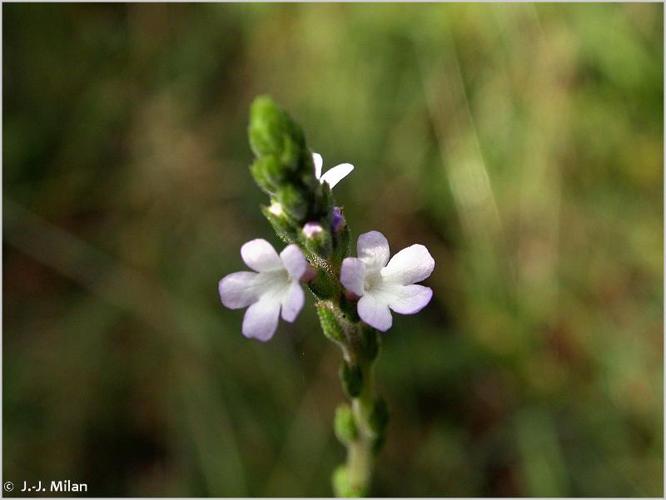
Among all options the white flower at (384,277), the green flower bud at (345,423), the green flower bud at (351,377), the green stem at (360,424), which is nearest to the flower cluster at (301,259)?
the white flower at (384,277)

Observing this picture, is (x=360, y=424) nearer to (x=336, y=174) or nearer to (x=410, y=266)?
(x=410, y=266)

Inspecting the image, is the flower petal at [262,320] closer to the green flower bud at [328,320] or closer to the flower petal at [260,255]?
the flower petal at [260,255]

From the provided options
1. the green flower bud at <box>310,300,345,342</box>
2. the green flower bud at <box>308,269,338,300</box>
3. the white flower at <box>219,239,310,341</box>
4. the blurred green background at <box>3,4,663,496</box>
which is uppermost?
the white flower at <box>219,239,310,341</box>

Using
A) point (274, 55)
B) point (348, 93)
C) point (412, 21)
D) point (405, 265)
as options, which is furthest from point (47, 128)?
point (405, 265)

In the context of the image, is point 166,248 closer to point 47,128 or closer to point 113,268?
point 113,268

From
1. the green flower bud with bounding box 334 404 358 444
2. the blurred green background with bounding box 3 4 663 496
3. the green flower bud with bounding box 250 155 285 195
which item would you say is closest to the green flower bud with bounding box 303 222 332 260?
the green flower bud with bounding box 250 155 285 195

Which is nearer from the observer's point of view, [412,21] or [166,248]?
[166,248]

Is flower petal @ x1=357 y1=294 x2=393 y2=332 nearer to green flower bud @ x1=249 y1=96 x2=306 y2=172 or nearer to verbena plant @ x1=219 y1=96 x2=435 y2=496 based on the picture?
verbena plant @ x1=219 y1=96 x2=435 y2=496
